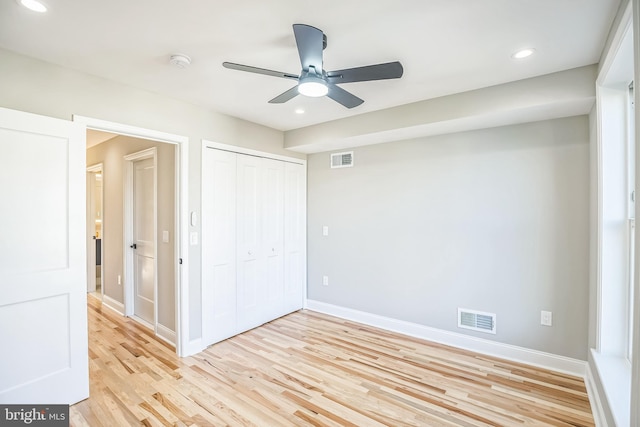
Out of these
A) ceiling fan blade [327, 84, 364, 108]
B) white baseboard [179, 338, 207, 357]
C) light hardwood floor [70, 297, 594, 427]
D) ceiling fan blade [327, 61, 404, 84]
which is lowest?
light hardwood floor [70, 297, 594, 427]

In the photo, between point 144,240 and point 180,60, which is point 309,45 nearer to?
point 180,60

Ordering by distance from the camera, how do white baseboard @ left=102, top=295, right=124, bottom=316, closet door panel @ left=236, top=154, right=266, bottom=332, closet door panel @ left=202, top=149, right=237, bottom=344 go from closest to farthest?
closet door panel @ left=202, top=149, right=237, bottom=344 < closet door panel @ left=236, top=154, right=266, bottom=332 < white baseboard @ left=102, top=295, right=124, bottom=316

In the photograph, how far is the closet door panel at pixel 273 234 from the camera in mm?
3898

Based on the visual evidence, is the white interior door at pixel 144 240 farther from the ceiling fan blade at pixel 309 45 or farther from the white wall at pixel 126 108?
the ceiling fan blade at pixel 309 45

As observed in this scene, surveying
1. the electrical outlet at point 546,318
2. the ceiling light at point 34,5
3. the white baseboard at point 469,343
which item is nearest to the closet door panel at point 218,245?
Result: the white baseboard at point 469,343

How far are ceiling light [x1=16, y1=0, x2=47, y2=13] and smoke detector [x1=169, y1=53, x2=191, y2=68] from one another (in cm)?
67

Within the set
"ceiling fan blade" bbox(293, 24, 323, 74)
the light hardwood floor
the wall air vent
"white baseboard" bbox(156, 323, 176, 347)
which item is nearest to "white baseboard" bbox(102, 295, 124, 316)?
the light hardwood floor

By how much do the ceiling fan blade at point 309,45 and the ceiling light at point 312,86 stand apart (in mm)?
61

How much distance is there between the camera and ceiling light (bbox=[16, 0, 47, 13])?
5.06 ft

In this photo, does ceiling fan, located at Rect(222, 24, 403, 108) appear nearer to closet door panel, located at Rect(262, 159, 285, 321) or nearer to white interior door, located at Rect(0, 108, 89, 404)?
white interior door, located at Rect(0, 108, 89, 404)

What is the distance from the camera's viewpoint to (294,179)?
4.29 m

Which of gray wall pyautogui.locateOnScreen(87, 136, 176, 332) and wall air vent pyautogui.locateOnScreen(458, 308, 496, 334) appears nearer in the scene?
wall air vent pyautogui.locateOnScreen(458, 308, 496, 334)

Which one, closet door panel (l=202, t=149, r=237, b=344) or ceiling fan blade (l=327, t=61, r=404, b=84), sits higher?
ceiling fan blade (l=327, t=61, r=404, b=84)

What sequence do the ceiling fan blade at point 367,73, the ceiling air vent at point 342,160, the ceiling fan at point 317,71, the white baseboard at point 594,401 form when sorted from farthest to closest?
the ceiling air vent at point 342,160 → the white baseboard at point 594,401 → the ceiling fan blade at point 367,73 → the ceiling fan at point 317,71
